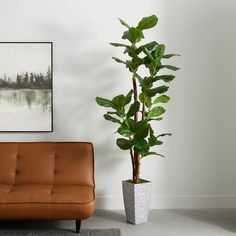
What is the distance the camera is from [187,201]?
385 cm

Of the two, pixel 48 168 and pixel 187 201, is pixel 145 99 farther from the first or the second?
pixel 187 201

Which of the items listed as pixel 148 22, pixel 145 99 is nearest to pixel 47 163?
pixel 145 99

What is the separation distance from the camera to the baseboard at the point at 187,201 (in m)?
3.83

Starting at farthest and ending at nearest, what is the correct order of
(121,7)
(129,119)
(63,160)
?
(121,7) → (63,160) → (129,119)

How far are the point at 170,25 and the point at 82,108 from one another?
123 cm

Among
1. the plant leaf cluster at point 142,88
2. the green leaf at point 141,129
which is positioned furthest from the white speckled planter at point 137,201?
the green leaf at point 141,129

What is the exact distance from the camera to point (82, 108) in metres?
3.83

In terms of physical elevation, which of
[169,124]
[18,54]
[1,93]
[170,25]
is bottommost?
[169,124]

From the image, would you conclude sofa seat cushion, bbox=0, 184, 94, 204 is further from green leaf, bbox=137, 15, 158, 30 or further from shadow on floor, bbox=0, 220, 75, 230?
green leaf, bbox=137, 15, 158, 30

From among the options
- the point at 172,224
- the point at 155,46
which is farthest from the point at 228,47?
the point at 172,224

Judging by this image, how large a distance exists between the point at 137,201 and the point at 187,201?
2.52ft

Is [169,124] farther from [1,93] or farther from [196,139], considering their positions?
[1,93]

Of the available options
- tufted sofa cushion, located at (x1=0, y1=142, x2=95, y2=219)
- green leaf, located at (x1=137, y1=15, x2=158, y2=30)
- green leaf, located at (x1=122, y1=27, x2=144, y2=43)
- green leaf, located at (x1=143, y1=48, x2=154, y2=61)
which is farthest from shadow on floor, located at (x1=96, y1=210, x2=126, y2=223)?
green leaf, located at (x1=137, y1=15, x2=158, y2=30)

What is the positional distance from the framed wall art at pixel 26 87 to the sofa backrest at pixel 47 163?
11.2 inches
